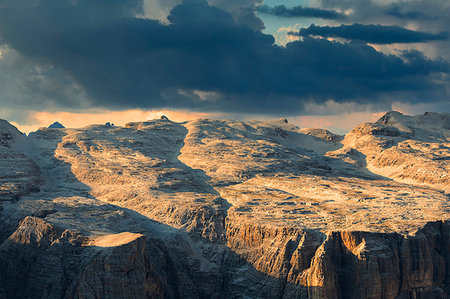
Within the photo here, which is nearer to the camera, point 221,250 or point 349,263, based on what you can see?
point 349,263

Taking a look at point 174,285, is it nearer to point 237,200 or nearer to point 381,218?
point 237,200

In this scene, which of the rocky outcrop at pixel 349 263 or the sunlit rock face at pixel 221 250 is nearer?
the sunlit rock face at pixel 221 250

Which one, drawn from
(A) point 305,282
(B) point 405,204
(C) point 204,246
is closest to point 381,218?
(B) point 405,204

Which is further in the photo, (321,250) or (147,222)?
(147,222)

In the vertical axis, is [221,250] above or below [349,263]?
above

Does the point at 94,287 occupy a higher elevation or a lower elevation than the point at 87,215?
lower

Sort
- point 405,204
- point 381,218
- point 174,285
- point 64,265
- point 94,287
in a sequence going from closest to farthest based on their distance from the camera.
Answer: point 94,287
point 64,265
point 174,285
point 381,218
point 405,204

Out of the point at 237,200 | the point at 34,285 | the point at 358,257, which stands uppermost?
the point at 237,200

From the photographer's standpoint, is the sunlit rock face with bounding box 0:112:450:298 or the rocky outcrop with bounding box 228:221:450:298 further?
the rocky outcrop with bounding box 228:221:450:298

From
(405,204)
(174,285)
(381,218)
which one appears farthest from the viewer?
(405,204)
